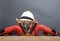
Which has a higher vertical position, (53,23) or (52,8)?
(52,8)

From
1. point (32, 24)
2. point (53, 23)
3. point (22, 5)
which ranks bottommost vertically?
point (53, 23)

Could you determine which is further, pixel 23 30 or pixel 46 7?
pixel 46 7

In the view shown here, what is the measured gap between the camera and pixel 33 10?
6.01 ft

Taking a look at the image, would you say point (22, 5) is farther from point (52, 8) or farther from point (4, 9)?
point (52, 8)

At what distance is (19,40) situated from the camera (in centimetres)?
58

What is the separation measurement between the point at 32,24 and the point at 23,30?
0.31ft

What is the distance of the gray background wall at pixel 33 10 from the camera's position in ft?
6.02

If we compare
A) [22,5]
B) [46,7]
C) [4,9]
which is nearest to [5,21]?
[4,9]

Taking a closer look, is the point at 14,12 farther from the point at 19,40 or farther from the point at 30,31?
the point at 19,40

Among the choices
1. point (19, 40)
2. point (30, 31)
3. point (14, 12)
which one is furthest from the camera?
point (14, 12)

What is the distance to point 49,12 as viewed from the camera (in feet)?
6.07

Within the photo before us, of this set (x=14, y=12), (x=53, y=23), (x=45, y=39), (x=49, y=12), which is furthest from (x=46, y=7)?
(x=45, y=39)

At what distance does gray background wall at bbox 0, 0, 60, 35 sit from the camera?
1.83 m

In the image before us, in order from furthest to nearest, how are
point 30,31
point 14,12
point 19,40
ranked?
1. point 14,12
2. point 30,31
3. point 19,40
